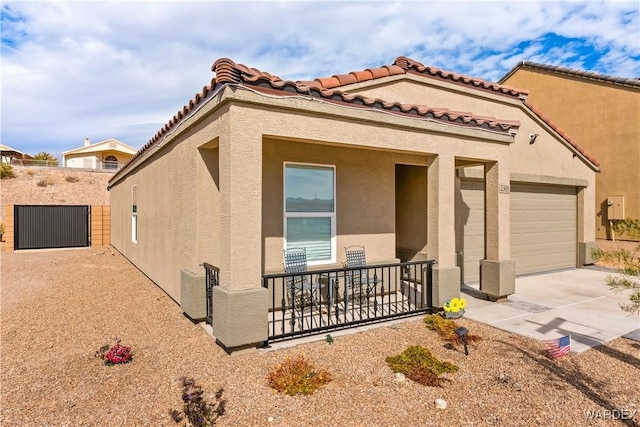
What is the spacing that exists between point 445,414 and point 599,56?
633 inches

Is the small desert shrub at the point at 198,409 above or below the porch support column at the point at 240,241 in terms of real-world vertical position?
below

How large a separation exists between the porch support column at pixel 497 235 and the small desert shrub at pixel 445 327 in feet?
5.58

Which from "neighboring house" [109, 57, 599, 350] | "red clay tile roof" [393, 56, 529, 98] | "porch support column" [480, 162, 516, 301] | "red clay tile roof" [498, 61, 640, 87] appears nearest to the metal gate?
"neighboring house" [109, 57, 599, 350]

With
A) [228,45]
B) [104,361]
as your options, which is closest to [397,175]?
[228,45]

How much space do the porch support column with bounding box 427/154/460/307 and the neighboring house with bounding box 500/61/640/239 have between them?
1088 centimetres

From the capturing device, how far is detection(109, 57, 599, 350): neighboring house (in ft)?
14.0

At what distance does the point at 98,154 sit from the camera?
135 feet

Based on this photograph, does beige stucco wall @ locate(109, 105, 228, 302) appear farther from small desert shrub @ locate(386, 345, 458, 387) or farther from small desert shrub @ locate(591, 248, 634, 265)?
small desert shrub @ locate(591, 248, 634, 265)

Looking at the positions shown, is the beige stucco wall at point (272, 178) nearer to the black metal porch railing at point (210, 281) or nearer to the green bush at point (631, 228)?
the black metal porch railing at point (210, 281)

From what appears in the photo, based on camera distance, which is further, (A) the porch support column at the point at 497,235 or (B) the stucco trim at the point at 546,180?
(B) the stucco trim at the point at 546,180

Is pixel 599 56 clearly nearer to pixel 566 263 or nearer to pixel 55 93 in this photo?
pixel 566 263

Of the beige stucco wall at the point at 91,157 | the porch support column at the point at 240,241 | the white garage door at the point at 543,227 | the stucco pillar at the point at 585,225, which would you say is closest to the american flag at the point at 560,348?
the porch support column at the point at 240,241

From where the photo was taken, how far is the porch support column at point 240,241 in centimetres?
414

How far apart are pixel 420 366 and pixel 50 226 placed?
67.4 feet
